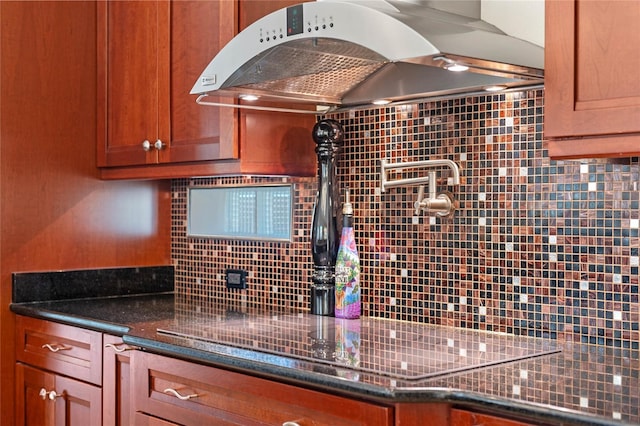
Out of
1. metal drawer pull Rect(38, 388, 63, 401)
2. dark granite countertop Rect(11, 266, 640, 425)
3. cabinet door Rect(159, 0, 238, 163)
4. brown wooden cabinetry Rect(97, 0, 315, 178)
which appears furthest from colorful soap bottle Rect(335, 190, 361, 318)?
metal drawer pull Rect(38, 388, 63, 401)

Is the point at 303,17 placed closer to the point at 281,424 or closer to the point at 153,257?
the point at 281,424

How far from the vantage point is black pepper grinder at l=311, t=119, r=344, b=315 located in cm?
251

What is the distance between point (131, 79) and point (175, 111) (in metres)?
0.30

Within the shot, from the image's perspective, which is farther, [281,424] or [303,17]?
[303,17]

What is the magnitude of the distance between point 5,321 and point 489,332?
1.70 metres

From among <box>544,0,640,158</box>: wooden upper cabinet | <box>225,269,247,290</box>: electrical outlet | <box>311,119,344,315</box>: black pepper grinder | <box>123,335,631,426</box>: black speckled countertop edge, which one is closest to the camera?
<box>123,335,631,426</box>: black speckled countertop edge

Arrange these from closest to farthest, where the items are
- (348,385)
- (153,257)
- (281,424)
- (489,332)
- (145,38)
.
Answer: (348,385), (281,424), (489,332), (145,38), (153,257)

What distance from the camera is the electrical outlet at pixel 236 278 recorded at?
Answer: 2.97m

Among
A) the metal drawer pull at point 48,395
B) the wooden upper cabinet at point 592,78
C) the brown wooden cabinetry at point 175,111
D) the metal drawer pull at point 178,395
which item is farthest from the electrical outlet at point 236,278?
the wooden upper cabinet at point 592,78

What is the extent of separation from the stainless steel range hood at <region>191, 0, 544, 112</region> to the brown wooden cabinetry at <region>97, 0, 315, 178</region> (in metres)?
0.15

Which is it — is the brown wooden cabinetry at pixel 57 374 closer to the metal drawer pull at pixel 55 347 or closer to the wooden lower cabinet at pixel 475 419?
the metal drawer pull at pixel 55 347

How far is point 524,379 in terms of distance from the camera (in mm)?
1606

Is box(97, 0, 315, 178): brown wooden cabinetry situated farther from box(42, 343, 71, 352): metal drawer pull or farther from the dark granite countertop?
box(42, 343, 71, 352): metal drawer pull

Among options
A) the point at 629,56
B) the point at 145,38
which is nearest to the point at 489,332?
the point at 629,56
